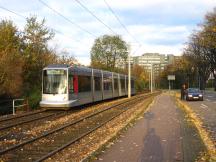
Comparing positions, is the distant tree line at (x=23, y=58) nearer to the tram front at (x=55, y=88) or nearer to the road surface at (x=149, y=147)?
the tram front at (x=55, y=88)

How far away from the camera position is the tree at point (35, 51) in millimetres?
39375

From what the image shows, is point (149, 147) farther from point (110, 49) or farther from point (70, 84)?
point (110, 49)

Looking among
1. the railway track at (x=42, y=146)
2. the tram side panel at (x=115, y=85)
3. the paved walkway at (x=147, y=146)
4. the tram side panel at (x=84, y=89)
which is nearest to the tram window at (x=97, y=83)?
the tram side panel at (x=84, y=89)

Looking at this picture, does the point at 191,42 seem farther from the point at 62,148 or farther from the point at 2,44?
the point at 62,148

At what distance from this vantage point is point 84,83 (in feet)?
101

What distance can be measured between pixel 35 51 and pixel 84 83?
13193 mm

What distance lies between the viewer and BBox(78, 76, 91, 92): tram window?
96.3 feet

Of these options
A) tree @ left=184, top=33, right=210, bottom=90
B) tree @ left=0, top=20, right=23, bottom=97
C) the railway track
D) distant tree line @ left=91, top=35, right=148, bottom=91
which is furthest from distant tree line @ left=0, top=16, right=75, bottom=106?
distant tree line @ left=91, top=35, right=148, bottom=91

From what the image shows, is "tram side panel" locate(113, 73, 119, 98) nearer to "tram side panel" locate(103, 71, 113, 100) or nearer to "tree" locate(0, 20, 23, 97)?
"tram side panel" locate(103, 71, 113, 100)

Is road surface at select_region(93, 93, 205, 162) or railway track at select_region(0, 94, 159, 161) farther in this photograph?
railway track at select_region(0, 94, 159, 161)

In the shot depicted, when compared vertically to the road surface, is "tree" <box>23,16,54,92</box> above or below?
above

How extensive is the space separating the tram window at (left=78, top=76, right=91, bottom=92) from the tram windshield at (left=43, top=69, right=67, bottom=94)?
2214mm

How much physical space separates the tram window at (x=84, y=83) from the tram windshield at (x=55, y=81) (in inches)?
87.2

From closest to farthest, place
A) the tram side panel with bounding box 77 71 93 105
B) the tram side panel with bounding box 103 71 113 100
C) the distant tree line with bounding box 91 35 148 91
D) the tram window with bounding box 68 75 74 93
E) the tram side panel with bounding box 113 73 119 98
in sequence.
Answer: the tram window with bounding box 68 75 74 93
the tram side panel with bounding box 77 71 93 105
the tram side panel with bounding box 103 71 113 100
the tram side panel with bounding box 113 73 119 98
the distant tree line with bounding box 91 35 148 91
